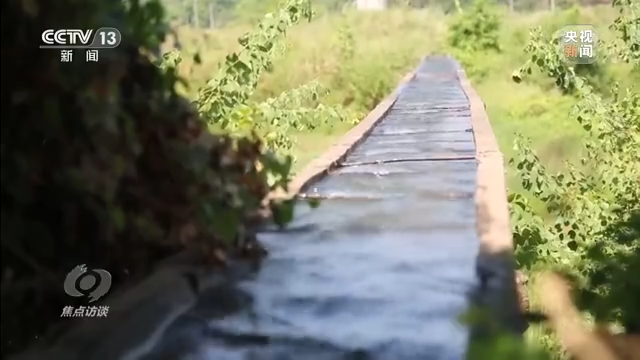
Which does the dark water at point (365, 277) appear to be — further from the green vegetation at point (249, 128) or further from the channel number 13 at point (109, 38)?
the channel number 13 at point (109, 38)

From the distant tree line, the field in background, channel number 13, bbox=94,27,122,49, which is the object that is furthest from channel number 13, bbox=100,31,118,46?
the field in background

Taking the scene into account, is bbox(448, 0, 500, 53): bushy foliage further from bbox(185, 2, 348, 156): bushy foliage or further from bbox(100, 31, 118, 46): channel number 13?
bbox(100, 31, 118, 46): channel number 13

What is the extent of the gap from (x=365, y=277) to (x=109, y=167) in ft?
1.56

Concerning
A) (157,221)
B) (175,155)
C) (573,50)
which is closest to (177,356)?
(157,221)

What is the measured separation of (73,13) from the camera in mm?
1094

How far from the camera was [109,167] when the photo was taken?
1.12 m

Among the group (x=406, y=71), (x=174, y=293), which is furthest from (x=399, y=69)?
(x=174, y=293)

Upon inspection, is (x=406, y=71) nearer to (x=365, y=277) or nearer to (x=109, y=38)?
(x=365, y=277)

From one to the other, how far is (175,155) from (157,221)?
12 centimetres

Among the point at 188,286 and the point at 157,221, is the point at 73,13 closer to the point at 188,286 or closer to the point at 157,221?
the point at 157,221

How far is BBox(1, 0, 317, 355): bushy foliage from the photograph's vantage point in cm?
109

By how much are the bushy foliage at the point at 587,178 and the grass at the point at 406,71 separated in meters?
0.03

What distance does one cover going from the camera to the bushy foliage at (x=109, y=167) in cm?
109

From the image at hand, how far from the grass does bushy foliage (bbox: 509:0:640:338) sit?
0.08 ft
